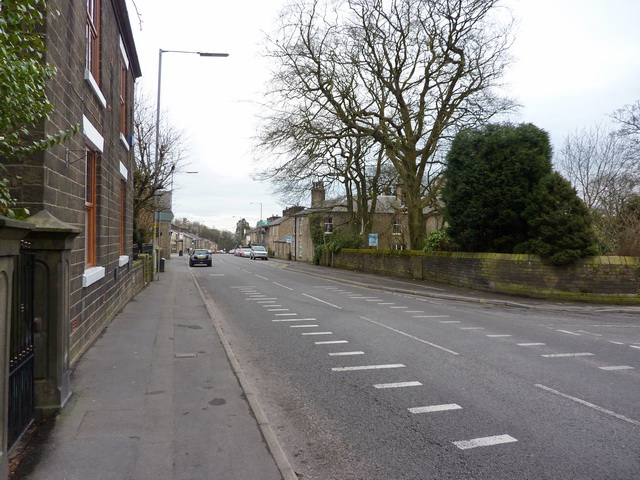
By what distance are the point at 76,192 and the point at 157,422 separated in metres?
3.87

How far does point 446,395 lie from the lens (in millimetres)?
5832

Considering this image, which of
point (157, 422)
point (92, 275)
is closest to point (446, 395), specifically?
point (157, 422)

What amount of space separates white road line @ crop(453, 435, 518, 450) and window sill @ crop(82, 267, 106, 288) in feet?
18.7

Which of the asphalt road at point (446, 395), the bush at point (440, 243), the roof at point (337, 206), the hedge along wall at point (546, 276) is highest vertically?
the roof at point (337, 206)

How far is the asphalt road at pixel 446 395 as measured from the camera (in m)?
4.07

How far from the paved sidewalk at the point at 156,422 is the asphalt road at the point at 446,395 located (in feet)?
1.49

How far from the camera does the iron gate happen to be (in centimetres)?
384

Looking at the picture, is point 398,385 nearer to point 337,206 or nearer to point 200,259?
point 337,206

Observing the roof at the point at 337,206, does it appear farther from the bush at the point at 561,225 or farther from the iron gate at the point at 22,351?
the iron gate at the point at 22,351

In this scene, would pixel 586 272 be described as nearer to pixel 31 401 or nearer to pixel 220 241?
pixel 31 401

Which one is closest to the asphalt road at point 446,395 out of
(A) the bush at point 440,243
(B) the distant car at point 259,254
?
(A) the bush at point 440,243

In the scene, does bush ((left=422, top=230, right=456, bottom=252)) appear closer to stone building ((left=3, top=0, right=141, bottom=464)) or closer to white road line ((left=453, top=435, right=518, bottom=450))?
stone building ((left=3, top=0, right=141, bottom=464))

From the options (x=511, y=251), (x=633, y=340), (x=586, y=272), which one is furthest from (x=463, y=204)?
(x=633, y=340)

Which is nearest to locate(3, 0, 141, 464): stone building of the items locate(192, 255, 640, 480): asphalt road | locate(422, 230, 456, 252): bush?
locate(192, 255, 640, 480): asphalt road
